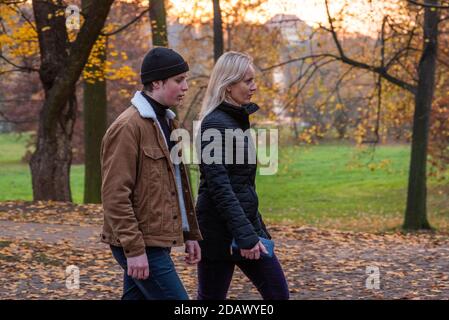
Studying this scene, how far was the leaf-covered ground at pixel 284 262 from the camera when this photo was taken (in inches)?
309

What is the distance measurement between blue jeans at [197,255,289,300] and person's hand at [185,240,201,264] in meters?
0.25

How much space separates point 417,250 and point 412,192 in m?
7.44

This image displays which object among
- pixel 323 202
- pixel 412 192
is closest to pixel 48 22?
pixel 412 192

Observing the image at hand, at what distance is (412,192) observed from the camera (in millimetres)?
18203

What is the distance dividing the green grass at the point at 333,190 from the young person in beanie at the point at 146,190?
1608cm

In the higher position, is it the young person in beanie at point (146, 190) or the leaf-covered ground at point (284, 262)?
the young person in beanie at point (146, 190)

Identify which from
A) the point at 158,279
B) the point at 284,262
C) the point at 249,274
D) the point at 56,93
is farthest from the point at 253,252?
the point at 56,93

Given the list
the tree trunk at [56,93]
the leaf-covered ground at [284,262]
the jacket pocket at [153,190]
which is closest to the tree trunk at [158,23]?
the tree trunk at [56,93]

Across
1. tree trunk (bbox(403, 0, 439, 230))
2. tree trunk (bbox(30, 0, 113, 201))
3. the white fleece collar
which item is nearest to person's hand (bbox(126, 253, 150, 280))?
the white fleece collar

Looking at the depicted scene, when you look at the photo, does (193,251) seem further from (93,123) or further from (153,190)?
(93,123)

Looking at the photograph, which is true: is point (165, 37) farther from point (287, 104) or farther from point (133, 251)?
point (133, 251)

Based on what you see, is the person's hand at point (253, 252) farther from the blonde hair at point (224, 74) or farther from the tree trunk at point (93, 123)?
the tree trunk at point (93, 123)

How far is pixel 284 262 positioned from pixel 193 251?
549 centimetres

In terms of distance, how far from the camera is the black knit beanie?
404 cm
